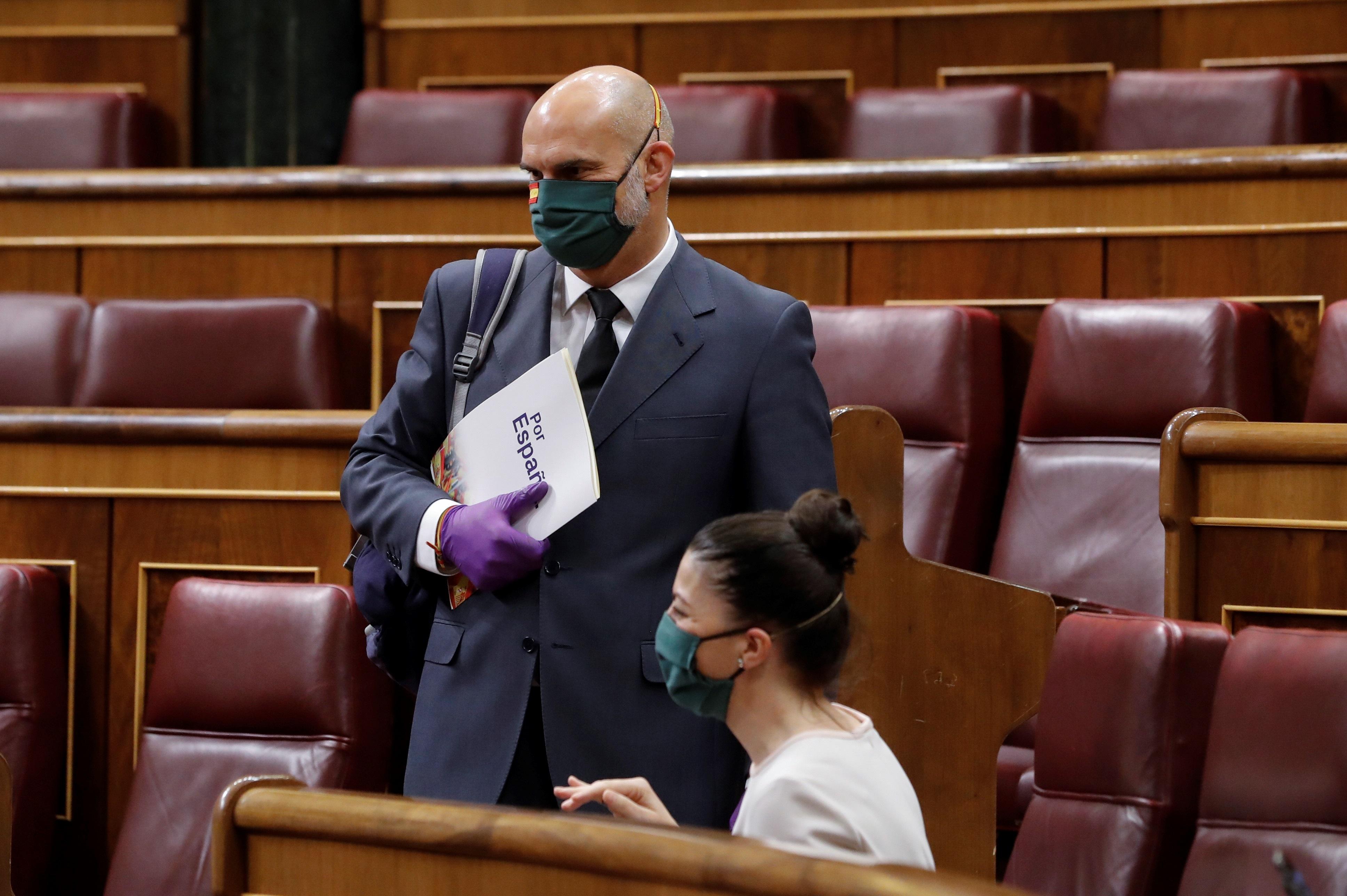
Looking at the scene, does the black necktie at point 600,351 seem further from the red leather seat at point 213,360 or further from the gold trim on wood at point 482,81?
the gold trim on wood at point 482,81

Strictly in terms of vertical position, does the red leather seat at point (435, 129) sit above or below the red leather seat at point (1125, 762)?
above

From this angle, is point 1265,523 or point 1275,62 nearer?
point 1265,523

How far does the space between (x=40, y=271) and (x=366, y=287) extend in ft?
0.78

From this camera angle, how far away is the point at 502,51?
4.61 ft

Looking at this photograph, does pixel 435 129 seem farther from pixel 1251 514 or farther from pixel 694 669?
pixel 694 669

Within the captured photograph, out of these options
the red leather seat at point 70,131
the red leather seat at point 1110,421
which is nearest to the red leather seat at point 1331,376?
the red leather seat at point 1110,421

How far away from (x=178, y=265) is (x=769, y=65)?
1.80 feet

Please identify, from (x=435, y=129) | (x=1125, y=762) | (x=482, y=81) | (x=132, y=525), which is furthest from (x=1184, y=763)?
(x=482, y=81)

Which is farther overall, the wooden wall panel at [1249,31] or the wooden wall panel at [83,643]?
the wooden wall panel at [1249,31]

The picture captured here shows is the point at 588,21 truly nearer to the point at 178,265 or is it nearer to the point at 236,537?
the point at 178,265

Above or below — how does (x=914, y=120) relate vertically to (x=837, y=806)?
above

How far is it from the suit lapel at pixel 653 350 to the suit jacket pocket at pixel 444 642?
75mm

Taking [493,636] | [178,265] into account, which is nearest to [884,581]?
[493,636]

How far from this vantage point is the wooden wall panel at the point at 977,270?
92cm
